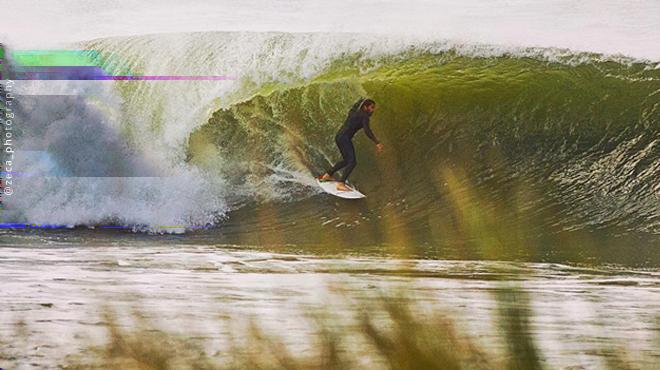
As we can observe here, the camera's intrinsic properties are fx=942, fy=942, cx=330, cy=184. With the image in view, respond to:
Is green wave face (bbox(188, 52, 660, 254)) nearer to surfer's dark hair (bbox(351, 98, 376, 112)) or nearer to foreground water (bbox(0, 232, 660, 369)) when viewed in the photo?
surfer's dark hair (bbox(351, 98, 376, 112))

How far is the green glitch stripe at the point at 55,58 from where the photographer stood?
26.3 feet

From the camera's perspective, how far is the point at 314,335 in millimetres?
5574

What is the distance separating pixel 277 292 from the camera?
6855 mm

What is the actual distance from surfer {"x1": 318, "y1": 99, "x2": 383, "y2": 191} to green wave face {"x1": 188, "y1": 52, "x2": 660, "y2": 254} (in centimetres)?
24

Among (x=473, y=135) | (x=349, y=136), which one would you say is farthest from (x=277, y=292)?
(x=473, y=135)

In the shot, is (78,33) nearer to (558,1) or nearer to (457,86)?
(457,86)

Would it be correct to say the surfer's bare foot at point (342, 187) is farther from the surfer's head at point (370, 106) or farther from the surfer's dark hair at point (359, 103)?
the surfer's dark hair at point (359, 103)

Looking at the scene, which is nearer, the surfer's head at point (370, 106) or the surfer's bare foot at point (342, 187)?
the surfer's bare foot at point (342, 187)

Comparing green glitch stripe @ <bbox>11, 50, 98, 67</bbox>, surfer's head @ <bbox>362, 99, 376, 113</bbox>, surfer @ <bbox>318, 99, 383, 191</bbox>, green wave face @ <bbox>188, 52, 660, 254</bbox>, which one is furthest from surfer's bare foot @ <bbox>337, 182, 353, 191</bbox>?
green glitch stripe @ <bbox>11, 50, 98, 67</bbox>

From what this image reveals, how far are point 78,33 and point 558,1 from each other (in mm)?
4078

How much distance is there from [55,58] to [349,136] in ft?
9.69

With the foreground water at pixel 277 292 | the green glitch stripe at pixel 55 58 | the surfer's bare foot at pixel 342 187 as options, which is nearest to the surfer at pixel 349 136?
the surfer's bare foot at pixel 342 187

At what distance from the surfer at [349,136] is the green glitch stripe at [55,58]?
2391mm

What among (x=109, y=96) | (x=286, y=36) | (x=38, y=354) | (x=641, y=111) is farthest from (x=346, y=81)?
(x=38, y=354)
